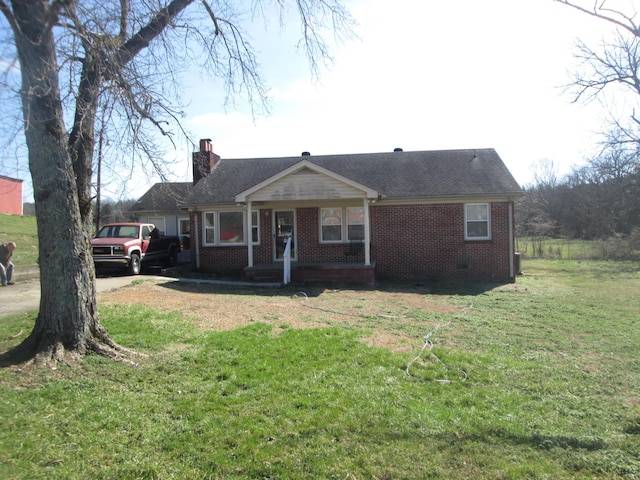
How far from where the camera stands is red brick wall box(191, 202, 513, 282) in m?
16.6

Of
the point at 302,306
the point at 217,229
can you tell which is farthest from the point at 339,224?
→ the point at 302,306

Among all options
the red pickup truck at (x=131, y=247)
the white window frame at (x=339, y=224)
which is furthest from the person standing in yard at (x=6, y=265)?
the white window frame at (x=339, y=224)

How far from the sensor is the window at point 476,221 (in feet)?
55.0

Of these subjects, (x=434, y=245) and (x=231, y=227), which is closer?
(x=434, y=245)

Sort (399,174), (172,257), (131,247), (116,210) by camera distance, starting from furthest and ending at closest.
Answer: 1. (172,257)
2. (399,174)
3. (131,247)
4. (116,210)

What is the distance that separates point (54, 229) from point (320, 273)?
1074cm

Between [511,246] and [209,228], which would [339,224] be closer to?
[209,228]

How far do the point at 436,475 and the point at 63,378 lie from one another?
4022 millimetres

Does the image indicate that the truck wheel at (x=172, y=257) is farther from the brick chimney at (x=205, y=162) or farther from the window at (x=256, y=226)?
the window at (x=256, y=226)

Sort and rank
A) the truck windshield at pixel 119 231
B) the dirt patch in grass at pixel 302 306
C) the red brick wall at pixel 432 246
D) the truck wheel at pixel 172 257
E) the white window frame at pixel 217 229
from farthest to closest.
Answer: the truck wheel at pixel 172 257 < the white window frame at pixel 217 229 < the truck windshield at pixel 119 231 < the red brick wall at pixel 432 246 < the dirt patch in grass at pixel 302 306

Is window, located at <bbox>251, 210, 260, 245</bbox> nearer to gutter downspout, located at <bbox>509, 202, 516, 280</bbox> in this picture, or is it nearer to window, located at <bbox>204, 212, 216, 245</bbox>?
window, located at <bbox>204, 212, 216, 245</bbox>

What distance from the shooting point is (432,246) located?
55.3 feet

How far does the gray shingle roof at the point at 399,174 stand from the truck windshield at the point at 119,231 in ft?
7.66

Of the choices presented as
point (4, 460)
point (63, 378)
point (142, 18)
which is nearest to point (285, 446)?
point (4, 460)
